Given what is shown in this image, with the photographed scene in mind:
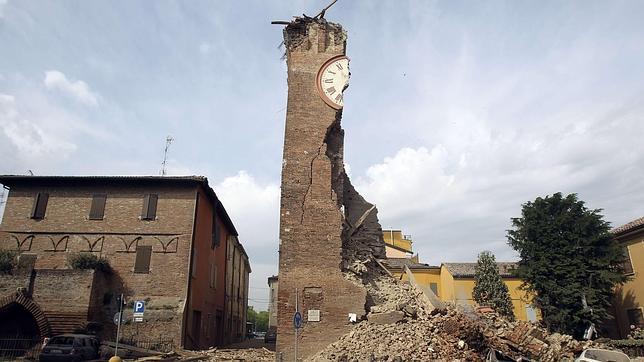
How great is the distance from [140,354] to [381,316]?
9336 millimetres

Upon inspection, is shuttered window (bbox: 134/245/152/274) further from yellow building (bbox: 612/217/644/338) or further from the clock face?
yellow building (bbox: 612/217/644/338)

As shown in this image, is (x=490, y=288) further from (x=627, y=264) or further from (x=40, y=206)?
(x=40, y=206)

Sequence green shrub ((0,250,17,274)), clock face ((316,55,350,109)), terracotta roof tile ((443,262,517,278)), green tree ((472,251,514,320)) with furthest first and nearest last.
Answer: terracotta roof tile ((443,262,517,278)) → green tree ((472,251,514,320)) → green shrub ((0,250,17,274)) → clock face ((316,55,350,109))

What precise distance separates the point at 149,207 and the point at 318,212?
9.11m

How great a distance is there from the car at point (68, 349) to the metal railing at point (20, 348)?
299 centimetres

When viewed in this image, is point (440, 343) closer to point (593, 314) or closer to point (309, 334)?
point (309, 334)

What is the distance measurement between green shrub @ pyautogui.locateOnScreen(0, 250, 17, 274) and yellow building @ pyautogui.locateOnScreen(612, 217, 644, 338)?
1115 inches

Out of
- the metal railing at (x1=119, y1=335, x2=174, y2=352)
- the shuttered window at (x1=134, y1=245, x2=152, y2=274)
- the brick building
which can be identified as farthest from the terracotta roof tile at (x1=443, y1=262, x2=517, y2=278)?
the shuttered window at (x1=134, y1=245, x2=152, y2=274)

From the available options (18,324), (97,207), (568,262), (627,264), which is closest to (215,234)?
(97,207)

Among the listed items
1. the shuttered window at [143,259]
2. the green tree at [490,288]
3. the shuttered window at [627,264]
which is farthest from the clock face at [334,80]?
the green tree at [490,288]

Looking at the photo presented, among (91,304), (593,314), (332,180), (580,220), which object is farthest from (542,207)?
(91,304)

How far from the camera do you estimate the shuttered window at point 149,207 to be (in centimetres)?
2042

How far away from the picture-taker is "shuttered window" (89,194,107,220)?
20.5 meters

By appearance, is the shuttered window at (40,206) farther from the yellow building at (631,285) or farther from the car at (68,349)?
the yellow building at (631,285)
